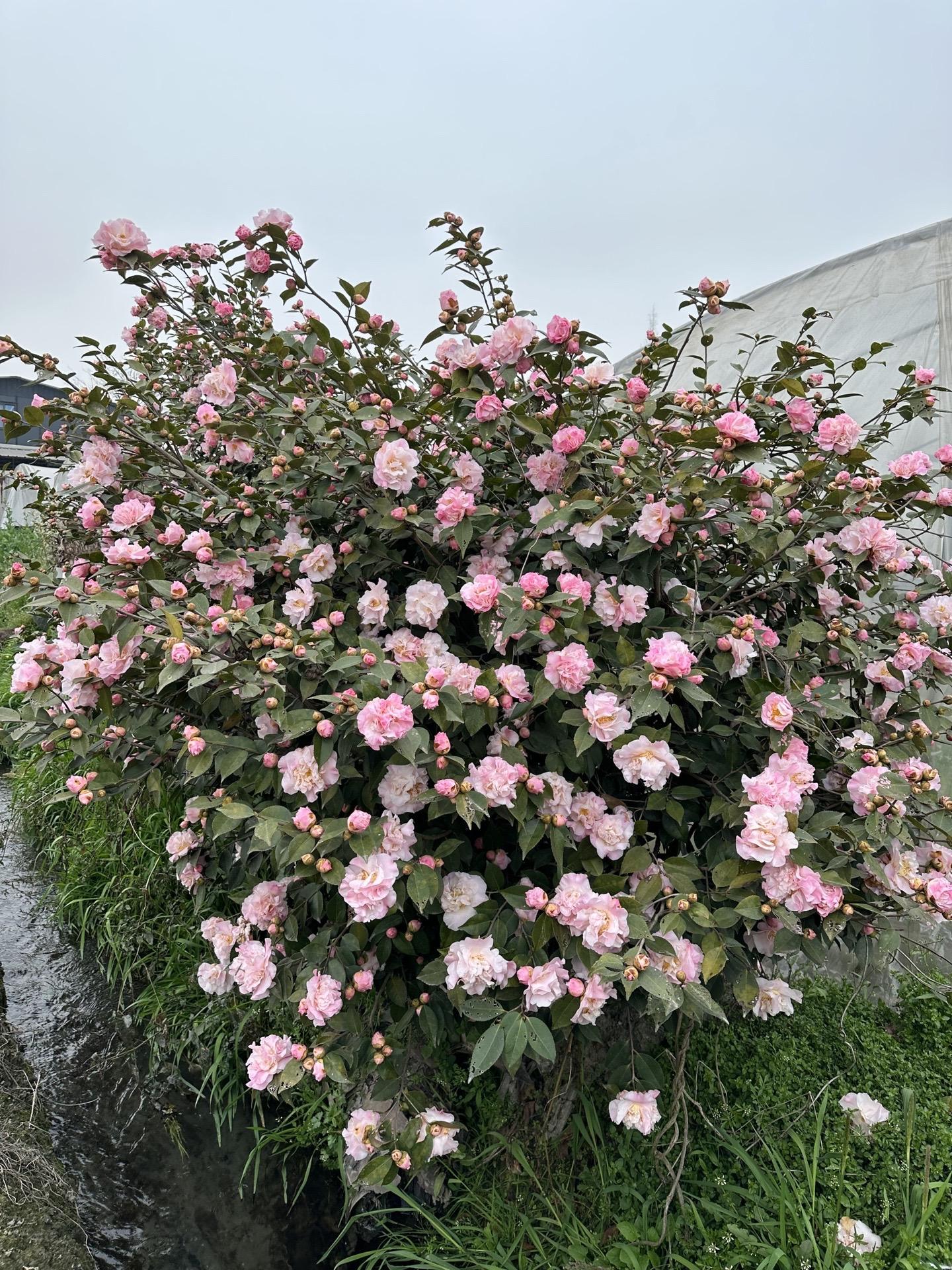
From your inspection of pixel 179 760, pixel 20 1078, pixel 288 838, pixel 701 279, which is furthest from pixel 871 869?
pixel 20 1078

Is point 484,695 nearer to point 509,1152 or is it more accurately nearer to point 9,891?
point 509,1152

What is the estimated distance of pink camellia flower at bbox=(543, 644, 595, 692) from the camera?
4.22ft

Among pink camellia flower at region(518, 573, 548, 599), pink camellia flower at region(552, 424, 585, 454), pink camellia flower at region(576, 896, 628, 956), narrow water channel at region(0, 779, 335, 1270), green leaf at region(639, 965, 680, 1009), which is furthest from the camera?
narrow water channel at region(0, 779, 335, 1270)

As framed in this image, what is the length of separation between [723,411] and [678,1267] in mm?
1796

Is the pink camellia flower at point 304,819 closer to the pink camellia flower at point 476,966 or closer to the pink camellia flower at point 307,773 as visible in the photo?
the pink camellia flower at point 307,773

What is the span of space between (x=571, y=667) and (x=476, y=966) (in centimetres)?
50

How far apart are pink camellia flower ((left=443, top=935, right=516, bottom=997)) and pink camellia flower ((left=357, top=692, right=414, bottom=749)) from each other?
0.38m

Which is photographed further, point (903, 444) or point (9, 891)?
point (9, 891)

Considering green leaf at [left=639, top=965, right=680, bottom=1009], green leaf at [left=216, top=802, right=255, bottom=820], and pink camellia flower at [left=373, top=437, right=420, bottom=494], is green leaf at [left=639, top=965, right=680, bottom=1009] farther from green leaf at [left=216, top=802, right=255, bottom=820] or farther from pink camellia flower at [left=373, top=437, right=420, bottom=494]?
pink camellia flower at [left=373, top=437, right=420, bottom=494]

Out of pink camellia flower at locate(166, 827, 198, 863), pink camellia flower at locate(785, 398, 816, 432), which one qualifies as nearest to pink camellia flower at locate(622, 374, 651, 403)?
pink camellia flower at locate(785, 398, 816, 432)

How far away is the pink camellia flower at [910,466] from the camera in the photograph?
1522mm

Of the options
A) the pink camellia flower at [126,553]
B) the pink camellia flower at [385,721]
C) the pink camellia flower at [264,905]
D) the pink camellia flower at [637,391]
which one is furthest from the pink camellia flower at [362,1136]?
the pink camellia flower at [637,391]

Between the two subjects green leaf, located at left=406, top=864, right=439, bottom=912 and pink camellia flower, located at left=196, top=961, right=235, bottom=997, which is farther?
pink camellia flower, located at left=196, top=961, right=235, bottom=997

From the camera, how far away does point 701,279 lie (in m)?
1.59
